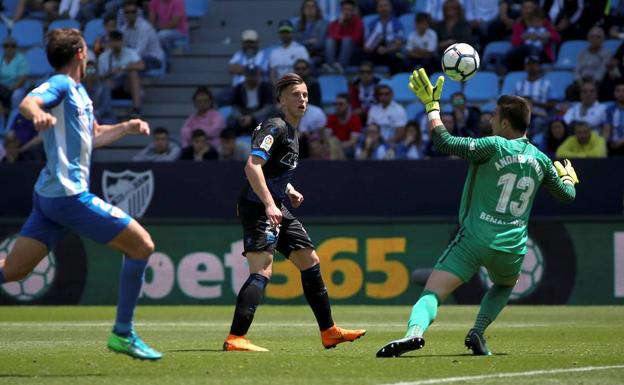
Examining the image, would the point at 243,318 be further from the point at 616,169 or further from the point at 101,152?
the point at 101,152

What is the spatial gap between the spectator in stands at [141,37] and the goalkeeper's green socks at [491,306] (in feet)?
47.4

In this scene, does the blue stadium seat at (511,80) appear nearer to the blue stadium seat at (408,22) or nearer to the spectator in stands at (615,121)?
the spectator in stands at (615,121)

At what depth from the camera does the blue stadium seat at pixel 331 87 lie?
21.5 meters

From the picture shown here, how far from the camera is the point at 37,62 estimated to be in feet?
76.5

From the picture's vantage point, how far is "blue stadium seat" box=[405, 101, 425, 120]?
68.2 ft

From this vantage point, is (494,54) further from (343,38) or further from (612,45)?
(343,38)

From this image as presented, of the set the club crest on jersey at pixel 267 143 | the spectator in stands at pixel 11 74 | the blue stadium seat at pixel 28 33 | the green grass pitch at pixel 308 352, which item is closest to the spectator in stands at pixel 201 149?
the green grass pitch at pixel 308 352

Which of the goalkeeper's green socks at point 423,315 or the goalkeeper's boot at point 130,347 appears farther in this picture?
the goalkeeper's green socks at point 423,315

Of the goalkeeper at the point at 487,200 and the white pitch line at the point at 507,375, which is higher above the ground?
the goalkeeper at the point at 487,200

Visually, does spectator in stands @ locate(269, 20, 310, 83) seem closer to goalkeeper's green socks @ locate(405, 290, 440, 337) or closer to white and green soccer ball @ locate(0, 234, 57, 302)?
white and green soccer ball @ locate(0, 234, 57, 302)

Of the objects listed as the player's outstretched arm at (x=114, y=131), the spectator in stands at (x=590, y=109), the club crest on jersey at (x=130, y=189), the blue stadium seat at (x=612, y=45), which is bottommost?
the club crest on jersey at (x=130, y=189)

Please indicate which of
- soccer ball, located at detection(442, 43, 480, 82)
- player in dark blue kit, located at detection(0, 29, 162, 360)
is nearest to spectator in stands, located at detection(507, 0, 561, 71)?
soccer ball, located at detection(442, 43, 480, 82)

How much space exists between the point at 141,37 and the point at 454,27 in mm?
5745

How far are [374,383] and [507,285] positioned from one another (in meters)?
2.35
